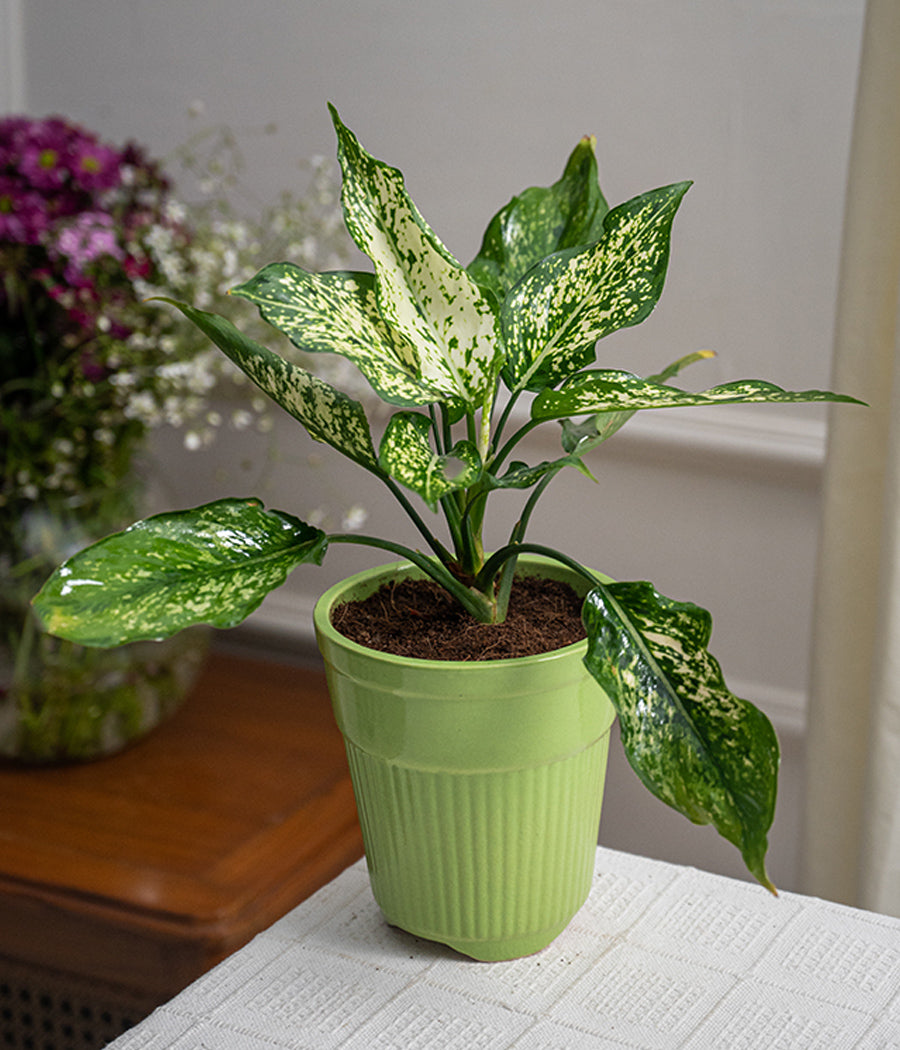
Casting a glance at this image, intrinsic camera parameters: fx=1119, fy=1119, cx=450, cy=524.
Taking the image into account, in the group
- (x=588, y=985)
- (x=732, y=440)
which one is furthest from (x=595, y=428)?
(x=732, y=440)

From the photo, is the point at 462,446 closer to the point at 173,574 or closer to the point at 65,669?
the point at 173,574

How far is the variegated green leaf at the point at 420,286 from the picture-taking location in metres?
0.55

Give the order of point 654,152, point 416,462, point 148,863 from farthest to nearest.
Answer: point 654,152
point 148,863
point 416,462

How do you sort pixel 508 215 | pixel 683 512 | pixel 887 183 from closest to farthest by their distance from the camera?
1. pixel 508 215
2. pixel 887 183
3. pixel 683 512

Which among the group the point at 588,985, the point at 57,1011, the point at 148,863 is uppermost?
the point at 588,985

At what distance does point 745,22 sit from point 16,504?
875 mm

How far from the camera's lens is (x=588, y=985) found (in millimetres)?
621

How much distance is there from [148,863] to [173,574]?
64cm

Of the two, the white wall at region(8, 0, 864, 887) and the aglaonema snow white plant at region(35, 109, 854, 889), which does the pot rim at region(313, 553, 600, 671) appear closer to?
the aglaonema snow white plant at region(35, 109, 854, 889)

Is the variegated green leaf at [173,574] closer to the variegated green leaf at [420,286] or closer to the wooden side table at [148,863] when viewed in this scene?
the variegated green leaf at [420,286]

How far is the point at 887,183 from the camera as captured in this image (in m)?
0.90

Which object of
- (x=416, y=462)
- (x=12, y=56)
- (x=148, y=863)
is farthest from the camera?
(x=12, y=56)

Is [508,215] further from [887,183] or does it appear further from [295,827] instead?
[295,827]

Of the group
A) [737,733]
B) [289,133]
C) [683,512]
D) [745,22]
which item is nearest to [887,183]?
[745,22]
